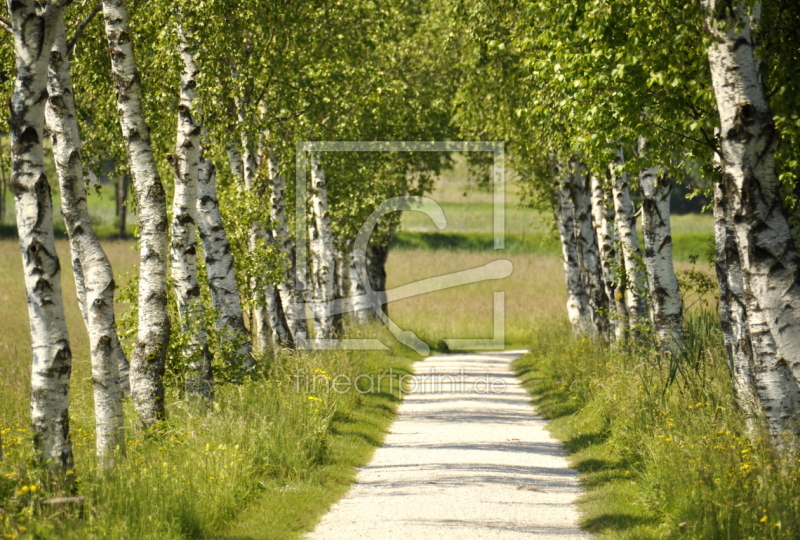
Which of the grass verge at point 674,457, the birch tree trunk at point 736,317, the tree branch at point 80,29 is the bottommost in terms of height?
the grass verge at point 674,457

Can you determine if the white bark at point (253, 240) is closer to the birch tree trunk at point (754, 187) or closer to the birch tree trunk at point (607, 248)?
the birch tree trunk at point (607, 248)

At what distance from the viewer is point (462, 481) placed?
35.7 feet

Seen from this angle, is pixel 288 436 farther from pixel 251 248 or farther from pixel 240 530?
pixel 251 248

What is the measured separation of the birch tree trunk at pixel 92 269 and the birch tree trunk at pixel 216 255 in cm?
381

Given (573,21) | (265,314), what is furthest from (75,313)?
(573,21)

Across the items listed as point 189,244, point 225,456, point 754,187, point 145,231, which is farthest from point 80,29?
point 754,187

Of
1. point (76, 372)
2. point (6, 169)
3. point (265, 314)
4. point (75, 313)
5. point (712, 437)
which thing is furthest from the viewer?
point (75, 313)

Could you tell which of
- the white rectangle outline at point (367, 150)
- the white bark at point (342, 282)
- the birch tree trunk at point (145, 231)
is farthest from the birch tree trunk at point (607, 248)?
the birch tree trunk at point (145, 231)

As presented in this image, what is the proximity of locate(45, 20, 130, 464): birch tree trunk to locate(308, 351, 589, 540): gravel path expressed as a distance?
249cm

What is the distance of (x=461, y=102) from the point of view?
23141 millimetres

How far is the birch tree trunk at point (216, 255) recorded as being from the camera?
15.2 meters

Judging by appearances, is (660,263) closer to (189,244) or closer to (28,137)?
(189,244)

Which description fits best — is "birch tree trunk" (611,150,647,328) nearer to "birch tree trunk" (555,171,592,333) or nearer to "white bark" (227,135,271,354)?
"white bark" (227,135,271,354)

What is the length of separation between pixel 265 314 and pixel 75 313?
1222 cm
